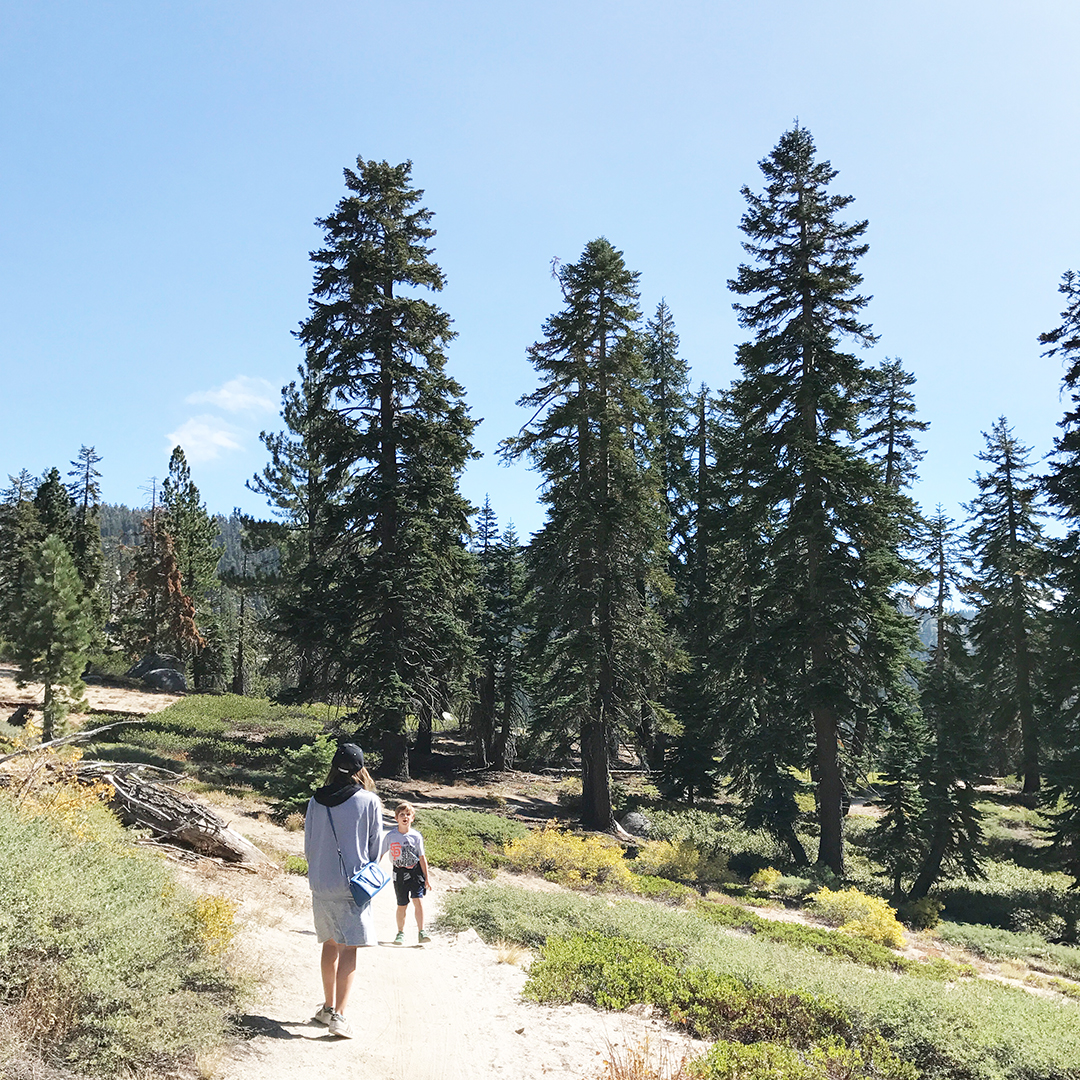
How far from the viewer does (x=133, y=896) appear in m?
5.71

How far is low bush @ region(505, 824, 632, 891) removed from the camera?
564 inches

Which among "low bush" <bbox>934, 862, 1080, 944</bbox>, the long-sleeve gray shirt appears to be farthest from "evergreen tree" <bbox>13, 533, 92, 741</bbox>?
"low bush" <bbox>934, 862, 1080, 944</bbox>

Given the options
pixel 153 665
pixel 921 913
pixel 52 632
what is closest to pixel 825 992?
pixel 921 913

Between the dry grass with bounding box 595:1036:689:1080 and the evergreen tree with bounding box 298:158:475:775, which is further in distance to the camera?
the evergreen tree with bounding box 298:158:475:775

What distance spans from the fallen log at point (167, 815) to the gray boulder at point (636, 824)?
14.6m

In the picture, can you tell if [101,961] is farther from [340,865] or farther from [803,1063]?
[803,1063]

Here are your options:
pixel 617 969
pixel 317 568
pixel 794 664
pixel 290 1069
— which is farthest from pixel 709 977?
pixel 317 568

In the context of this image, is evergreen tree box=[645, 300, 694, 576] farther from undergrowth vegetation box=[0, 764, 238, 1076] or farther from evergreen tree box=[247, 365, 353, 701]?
undergrowth vegetation box=[0, 764, 238, 1076]

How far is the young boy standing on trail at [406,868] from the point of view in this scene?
28.6ft

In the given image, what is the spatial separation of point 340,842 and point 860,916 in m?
12.3

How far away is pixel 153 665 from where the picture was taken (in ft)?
129

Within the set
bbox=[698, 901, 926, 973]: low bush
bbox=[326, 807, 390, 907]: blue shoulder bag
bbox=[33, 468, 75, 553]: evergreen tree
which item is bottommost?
bbox=[698, 901, 926, 973]: low bush

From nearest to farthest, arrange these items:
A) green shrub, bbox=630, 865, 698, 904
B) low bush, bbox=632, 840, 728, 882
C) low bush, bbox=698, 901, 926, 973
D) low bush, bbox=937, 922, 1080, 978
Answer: low bush, bbox=698, 901, 926, 973 → low bush, bbox=937, 922, 1080, 978 → green shrub, bbox=630, 865, 698, 904 → low bush, bbox=632, 840, 728, 882

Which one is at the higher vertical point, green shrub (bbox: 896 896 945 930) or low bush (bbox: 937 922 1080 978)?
low bush (bbox: 937 922 1080 978)
